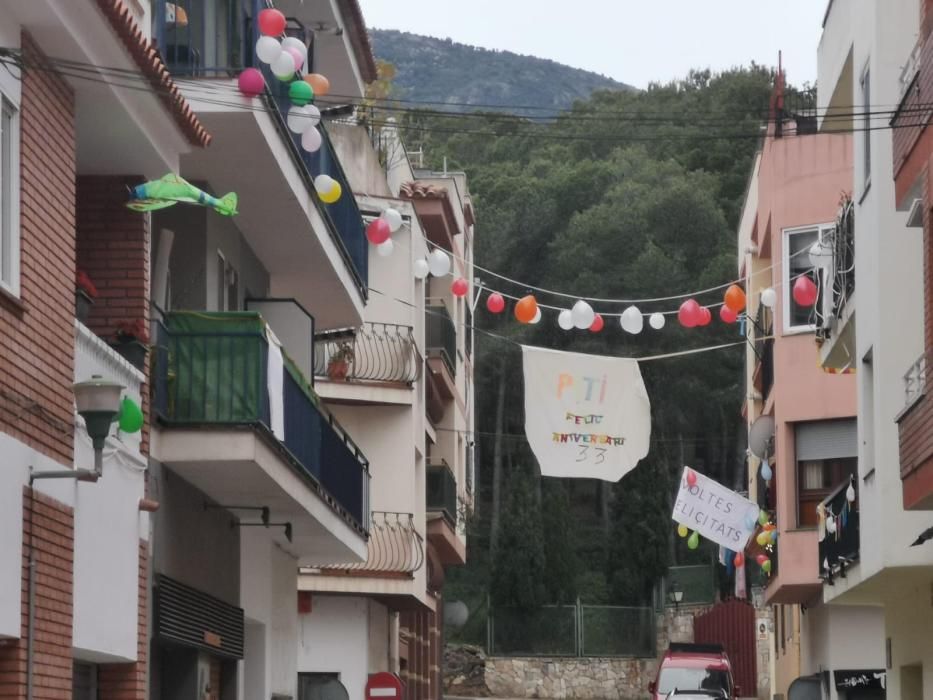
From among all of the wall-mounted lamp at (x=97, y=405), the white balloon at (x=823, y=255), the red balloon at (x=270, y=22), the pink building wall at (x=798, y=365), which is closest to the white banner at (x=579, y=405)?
the white balloon at (x=823, y=255)

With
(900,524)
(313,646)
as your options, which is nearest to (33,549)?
(900,524)

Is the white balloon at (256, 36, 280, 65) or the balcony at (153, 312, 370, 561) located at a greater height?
the white balloon at (256, 36, 280, 65)

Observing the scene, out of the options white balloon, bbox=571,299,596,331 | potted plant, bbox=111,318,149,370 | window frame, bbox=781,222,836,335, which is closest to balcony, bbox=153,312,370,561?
potted plant, bbox=111,318,149,370

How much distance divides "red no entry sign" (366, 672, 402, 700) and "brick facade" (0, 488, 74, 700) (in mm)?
13201

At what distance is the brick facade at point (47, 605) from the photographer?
37.8ft

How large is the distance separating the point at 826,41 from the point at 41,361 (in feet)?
52.2

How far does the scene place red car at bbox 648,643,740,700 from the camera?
38.8 m

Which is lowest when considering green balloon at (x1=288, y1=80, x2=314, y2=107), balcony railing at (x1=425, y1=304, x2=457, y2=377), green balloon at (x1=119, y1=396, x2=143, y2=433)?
green balloon at (x1=119, y1=396, x2=143, y2=433)

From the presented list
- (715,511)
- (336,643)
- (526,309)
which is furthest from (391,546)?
(526,309)

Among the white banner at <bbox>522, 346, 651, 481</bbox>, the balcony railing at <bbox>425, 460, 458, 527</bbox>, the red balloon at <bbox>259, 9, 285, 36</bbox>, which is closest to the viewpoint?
the red balloon at <bbox>259, 9, 285, 36</bbox>

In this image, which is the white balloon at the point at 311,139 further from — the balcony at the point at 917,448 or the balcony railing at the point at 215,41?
the balcony at the point at 917,448

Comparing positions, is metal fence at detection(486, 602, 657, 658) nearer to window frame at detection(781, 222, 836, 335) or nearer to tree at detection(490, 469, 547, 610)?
tree at detection(490, 469, 547, 610)

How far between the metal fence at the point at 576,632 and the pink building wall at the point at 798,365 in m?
27.2

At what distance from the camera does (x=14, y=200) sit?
1173cm
